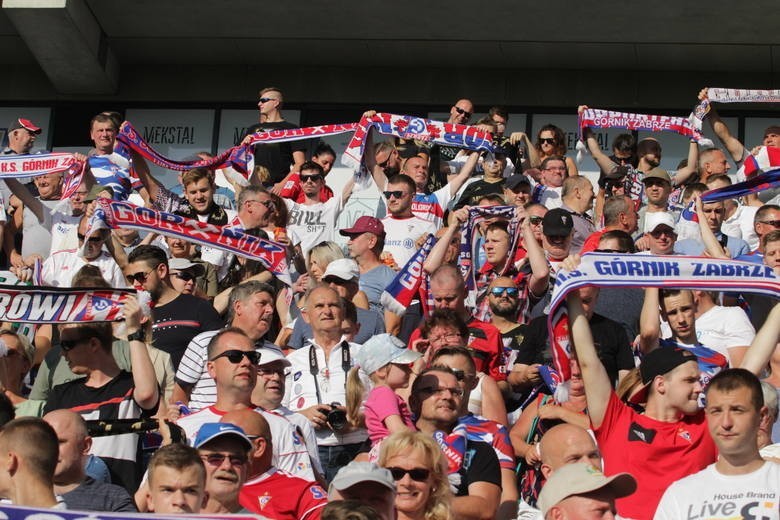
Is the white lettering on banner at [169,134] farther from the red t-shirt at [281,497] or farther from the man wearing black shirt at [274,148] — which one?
the red t-shirt at [281,497]

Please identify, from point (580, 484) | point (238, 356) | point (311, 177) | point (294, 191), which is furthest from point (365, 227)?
point (580, 484)

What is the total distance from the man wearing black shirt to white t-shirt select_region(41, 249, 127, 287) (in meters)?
4.67

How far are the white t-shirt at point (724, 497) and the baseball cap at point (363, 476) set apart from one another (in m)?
1.34

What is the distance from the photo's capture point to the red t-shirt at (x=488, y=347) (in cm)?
993

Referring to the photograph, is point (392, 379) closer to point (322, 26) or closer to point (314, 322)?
point (314, 322)

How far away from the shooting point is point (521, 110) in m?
21.4

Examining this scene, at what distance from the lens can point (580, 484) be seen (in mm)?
6246

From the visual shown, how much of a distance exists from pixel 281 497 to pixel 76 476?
1.04 metres

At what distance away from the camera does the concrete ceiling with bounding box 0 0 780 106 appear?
19.3 metres

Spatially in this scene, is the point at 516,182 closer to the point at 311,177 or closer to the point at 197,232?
the point at 311,177

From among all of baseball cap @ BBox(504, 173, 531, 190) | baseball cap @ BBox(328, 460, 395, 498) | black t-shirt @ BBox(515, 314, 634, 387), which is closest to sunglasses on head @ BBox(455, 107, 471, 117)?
baseball cap @ BBox(504, 173, 531, 190)

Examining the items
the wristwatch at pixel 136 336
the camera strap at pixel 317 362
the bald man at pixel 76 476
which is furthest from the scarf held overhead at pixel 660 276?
the wristwatch at pixel 136 336

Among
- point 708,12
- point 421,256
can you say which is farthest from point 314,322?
point 708,12

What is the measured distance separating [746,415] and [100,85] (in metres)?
16.1
